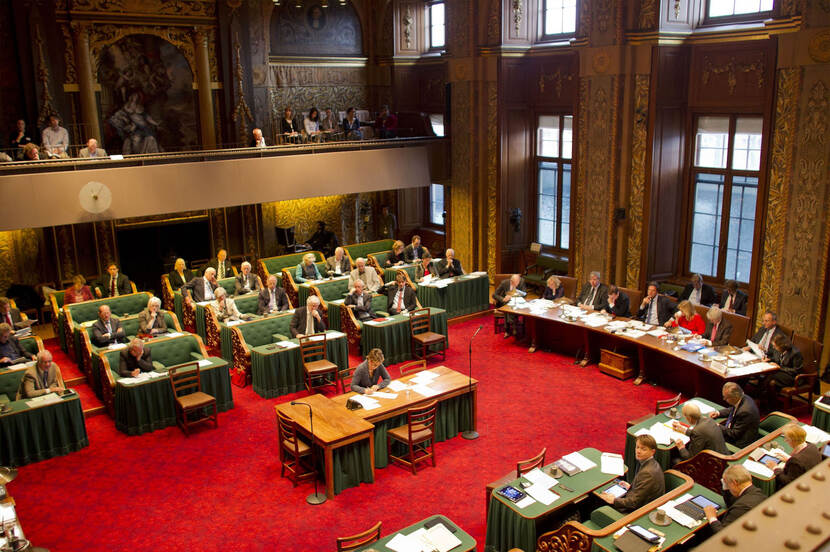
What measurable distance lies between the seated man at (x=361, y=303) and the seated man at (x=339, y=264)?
211cm

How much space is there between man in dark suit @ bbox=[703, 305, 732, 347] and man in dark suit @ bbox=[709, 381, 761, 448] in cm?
265

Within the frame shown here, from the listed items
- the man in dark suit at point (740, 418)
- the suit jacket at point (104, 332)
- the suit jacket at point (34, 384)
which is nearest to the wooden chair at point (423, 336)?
the suit jacket at point (104, 332)

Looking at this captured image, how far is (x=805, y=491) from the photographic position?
181 cm

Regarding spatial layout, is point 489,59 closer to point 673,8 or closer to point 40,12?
point 673,8

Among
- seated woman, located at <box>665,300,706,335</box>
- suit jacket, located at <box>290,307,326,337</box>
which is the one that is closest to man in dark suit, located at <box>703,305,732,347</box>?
seated woman, located at <box>665,300,706,335</box>

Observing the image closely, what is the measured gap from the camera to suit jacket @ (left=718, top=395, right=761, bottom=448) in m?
7.02

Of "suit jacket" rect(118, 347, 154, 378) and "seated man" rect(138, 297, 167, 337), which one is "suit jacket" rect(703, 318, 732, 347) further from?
"seated man" rect(138, 297, 167, 337)

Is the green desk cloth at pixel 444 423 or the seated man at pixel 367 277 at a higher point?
the seated man at pixel 367 277

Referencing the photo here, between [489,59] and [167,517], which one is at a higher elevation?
[489,59]

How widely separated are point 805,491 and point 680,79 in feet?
38.9

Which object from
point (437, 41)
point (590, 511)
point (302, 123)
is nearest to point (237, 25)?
point (302, 123)

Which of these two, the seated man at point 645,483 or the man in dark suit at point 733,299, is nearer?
the seated man at point 645,483

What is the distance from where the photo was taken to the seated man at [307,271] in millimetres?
13477

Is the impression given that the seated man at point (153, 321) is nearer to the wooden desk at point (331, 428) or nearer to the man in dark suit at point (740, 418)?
the wooden desk at point (331, 428)
